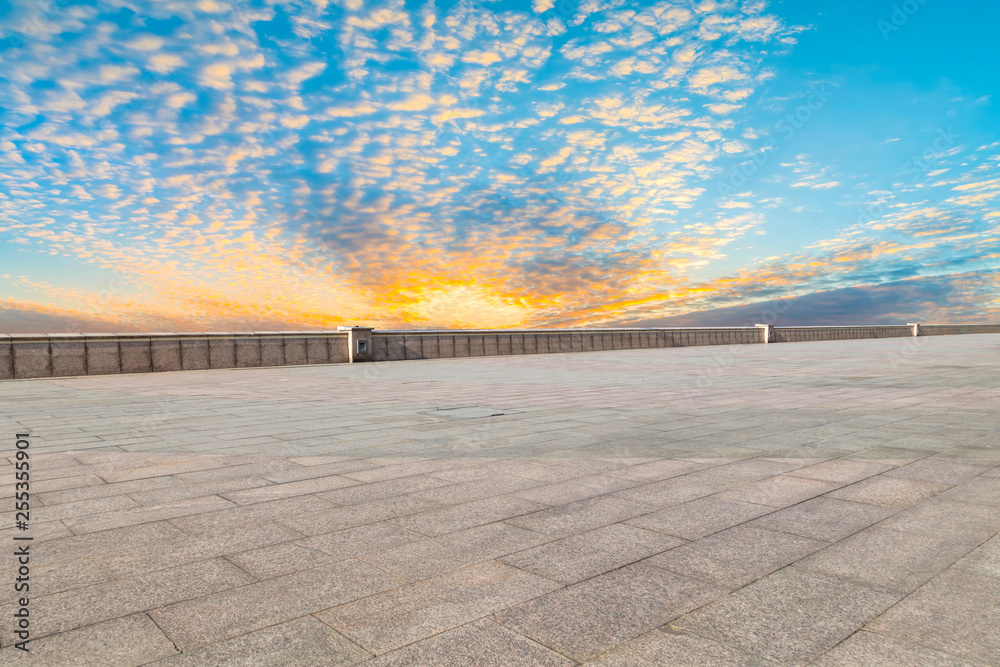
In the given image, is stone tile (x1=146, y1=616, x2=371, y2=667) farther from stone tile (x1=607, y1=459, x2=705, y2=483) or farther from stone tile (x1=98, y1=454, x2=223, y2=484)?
stone tile (x1=98, y1=454, x2=223, y2=484)

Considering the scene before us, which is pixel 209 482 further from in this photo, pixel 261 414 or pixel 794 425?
pixel 794 425

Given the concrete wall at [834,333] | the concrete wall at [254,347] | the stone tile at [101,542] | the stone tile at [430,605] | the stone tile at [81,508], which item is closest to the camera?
the stone tile at [430,605]

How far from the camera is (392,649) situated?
2.41m

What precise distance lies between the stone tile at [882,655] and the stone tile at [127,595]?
106 inches

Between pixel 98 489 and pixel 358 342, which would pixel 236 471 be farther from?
pixel 358 342

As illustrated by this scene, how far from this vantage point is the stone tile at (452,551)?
10.6ft

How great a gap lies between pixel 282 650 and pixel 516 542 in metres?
1.53

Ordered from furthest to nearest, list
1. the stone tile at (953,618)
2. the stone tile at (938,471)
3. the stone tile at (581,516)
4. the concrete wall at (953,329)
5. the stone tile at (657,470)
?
1. the concrete wall at (953,329)
2. the stone tile at (657,470)
3. the stone tile at (938,471)
4. the stone tile at (581,516)
5. the stone tile at (953,618)

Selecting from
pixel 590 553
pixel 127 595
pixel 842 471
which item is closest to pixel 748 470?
pixel 842 471

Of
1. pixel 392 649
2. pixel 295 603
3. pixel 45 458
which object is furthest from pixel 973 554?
pixel 45 458

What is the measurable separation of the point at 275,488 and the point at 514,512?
6.73 ft

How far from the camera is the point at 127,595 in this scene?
2.96 m

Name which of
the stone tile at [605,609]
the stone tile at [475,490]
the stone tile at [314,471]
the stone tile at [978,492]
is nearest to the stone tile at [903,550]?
the stone tile at [978,492]

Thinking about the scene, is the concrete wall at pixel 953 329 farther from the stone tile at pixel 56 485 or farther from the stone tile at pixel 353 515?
the stone tile at pixel 56 485
